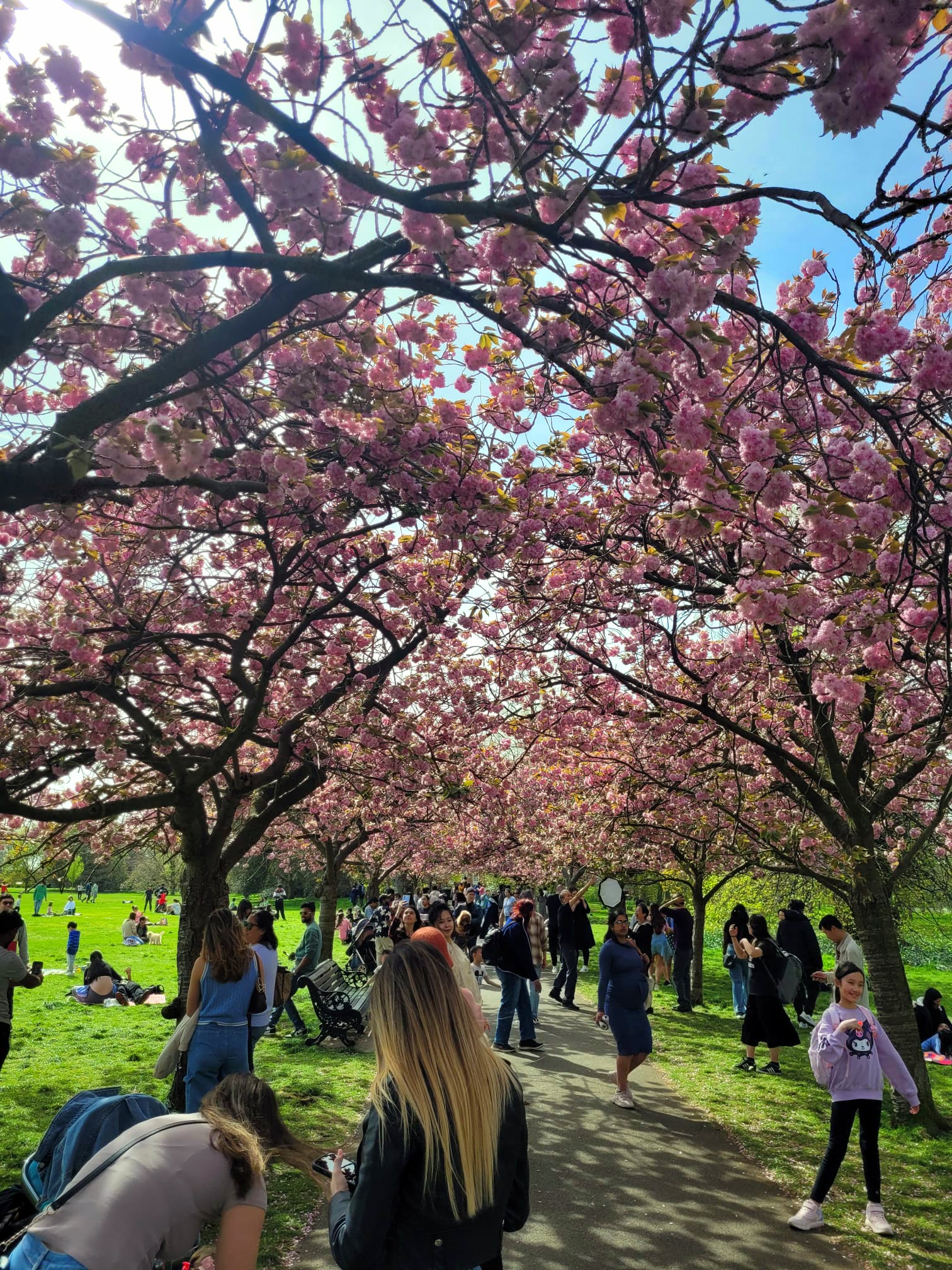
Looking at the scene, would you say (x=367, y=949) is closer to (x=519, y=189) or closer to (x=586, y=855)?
(x=586, y=855)

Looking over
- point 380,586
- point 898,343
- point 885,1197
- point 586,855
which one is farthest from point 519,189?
point 586,855

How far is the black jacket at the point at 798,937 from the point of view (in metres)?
10.9

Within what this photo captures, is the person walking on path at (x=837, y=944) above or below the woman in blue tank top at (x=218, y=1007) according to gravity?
above

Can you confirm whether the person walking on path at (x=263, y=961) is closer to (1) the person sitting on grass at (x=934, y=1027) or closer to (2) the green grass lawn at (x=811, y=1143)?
(2) the green grass lawn at (x=811, y=1143)

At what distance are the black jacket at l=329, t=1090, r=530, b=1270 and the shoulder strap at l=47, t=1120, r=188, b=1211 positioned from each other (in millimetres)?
584

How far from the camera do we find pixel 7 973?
6.72m

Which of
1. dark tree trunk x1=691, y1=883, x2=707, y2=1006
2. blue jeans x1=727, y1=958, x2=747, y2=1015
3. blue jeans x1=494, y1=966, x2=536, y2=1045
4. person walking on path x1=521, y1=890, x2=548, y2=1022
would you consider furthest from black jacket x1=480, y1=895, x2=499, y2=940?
blue jeans x1=494, y1=966, x2=536, y2=1045

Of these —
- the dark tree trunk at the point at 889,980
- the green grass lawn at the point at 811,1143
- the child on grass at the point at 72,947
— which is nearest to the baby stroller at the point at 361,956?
the green grass lawn at the point at 811,1143

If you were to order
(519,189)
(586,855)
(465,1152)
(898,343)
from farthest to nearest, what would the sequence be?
(586,855), (898,343), (519,189), (465,1152)

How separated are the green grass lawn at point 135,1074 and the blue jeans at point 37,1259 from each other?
2.44m

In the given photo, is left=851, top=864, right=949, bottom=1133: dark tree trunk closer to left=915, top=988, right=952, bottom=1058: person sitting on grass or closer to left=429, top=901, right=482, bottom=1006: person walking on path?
left=429, top=901, right=482, bottom=1006: person walking on path

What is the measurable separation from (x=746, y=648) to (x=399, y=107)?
4.93 m

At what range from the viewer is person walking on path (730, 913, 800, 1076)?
9.30m

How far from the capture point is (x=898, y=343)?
14.0 feet
